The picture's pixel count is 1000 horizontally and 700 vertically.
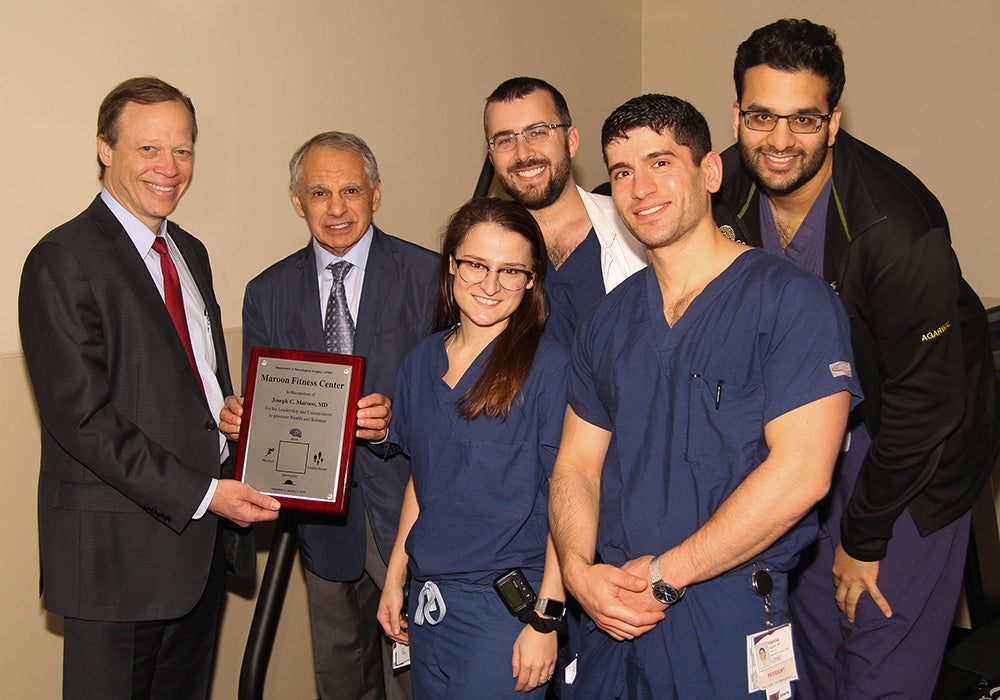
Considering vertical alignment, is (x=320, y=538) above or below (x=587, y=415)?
below

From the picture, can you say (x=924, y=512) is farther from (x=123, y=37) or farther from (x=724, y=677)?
(x=123, y=37)

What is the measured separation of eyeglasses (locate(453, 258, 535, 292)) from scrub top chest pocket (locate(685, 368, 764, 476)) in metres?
0.53

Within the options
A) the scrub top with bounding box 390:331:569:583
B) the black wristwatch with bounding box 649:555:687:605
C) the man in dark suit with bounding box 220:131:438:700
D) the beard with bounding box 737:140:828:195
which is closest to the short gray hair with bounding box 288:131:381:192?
the man in dark suit with bounding box 220:131:438:700

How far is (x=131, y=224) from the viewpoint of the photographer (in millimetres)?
2244

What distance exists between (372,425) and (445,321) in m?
0.32

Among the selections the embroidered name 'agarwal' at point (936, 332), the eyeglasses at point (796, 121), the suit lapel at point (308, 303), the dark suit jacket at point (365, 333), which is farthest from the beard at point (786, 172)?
the suit lapel at point (308, 303)

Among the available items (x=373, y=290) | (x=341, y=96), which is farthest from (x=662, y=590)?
(x=341, y=96)

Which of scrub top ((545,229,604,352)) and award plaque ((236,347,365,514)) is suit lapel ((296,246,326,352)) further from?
scrub top ((545,229,604,352))

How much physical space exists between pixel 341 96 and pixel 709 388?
2127mm

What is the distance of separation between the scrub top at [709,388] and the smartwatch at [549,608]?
5.8 inches

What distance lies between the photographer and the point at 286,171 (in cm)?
320

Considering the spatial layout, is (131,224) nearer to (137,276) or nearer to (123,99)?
(137,276)

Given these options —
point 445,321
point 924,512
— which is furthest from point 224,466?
point 924,512

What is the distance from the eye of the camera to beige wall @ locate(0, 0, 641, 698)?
252 cm
